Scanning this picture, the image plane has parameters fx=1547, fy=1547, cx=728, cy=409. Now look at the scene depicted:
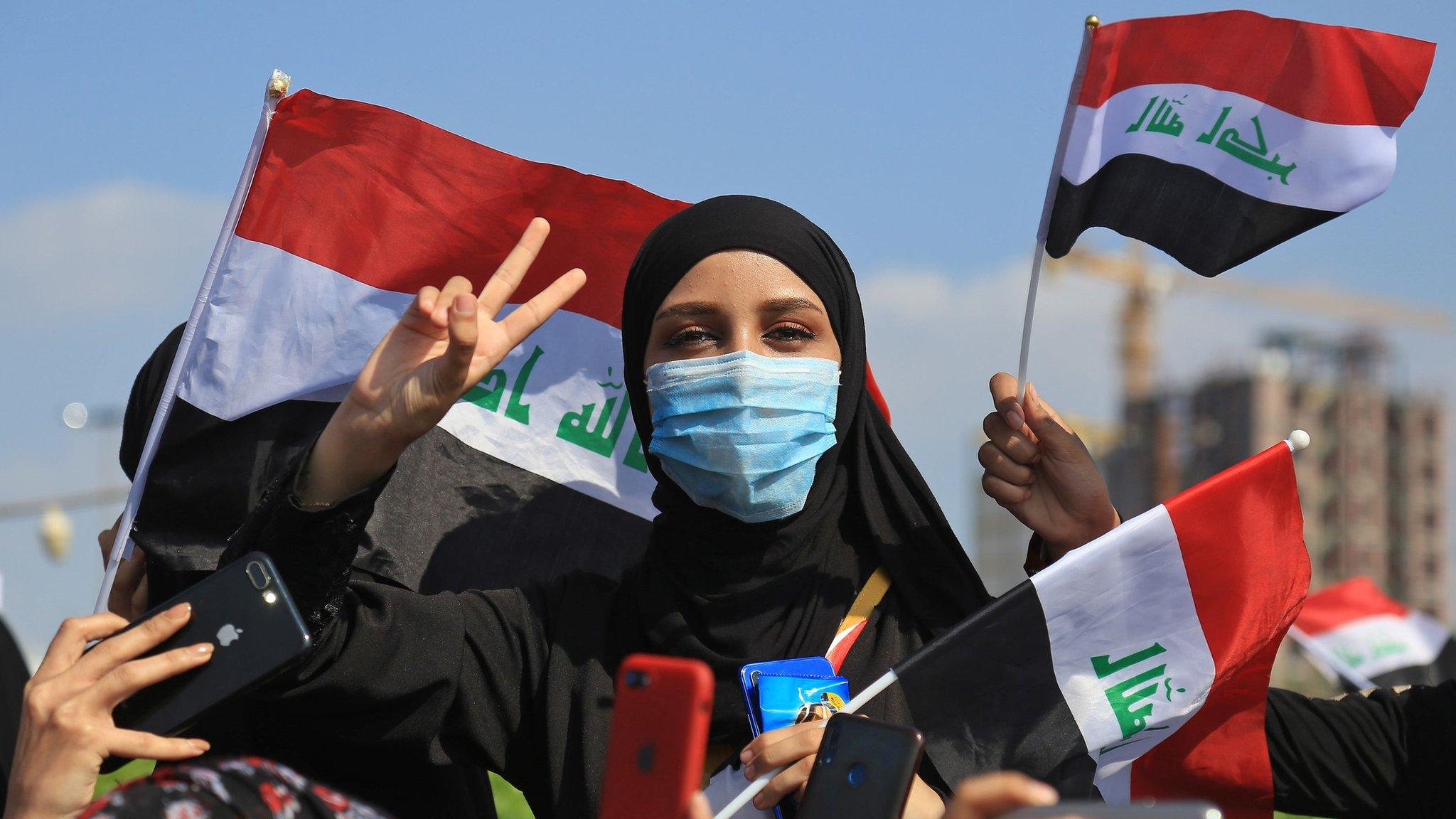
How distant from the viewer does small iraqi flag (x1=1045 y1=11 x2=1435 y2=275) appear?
3271mm

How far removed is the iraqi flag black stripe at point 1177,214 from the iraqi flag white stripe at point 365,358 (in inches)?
47.8

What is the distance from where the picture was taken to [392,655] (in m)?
2.65

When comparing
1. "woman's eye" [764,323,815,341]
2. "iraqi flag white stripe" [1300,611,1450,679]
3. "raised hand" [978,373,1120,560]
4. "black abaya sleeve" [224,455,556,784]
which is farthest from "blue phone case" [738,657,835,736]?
"iraqi flag white stripe" [1300,611,1450,679]

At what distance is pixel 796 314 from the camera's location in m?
3.01

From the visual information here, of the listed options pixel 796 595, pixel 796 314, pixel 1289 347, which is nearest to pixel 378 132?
pixel 796 314

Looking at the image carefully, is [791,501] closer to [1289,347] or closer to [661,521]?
[661,521]

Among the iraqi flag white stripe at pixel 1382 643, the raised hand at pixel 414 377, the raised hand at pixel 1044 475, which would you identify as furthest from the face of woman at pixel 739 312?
the iraqi flag white stripe at pixel 1382 643

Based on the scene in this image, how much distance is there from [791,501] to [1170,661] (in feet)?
2.50

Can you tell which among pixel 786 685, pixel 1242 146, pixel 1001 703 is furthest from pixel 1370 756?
pixel 1242 146

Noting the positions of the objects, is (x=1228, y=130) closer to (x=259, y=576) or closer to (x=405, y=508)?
(x=405, y=508)

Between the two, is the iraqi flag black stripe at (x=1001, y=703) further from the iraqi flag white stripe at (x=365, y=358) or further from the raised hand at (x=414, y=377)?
the iraqi flag white stripe at (x=365, y=358)

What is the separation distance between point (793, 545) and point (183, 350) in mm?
1388

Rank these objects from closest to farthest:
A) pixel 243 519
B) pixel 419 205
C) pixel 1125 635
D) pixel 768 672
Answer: pixel 768 672 < pixel 1125 635 < pixel 243 519 < pixel 419 205

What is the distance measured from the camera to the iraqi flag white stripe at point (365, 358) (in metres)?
3.48
